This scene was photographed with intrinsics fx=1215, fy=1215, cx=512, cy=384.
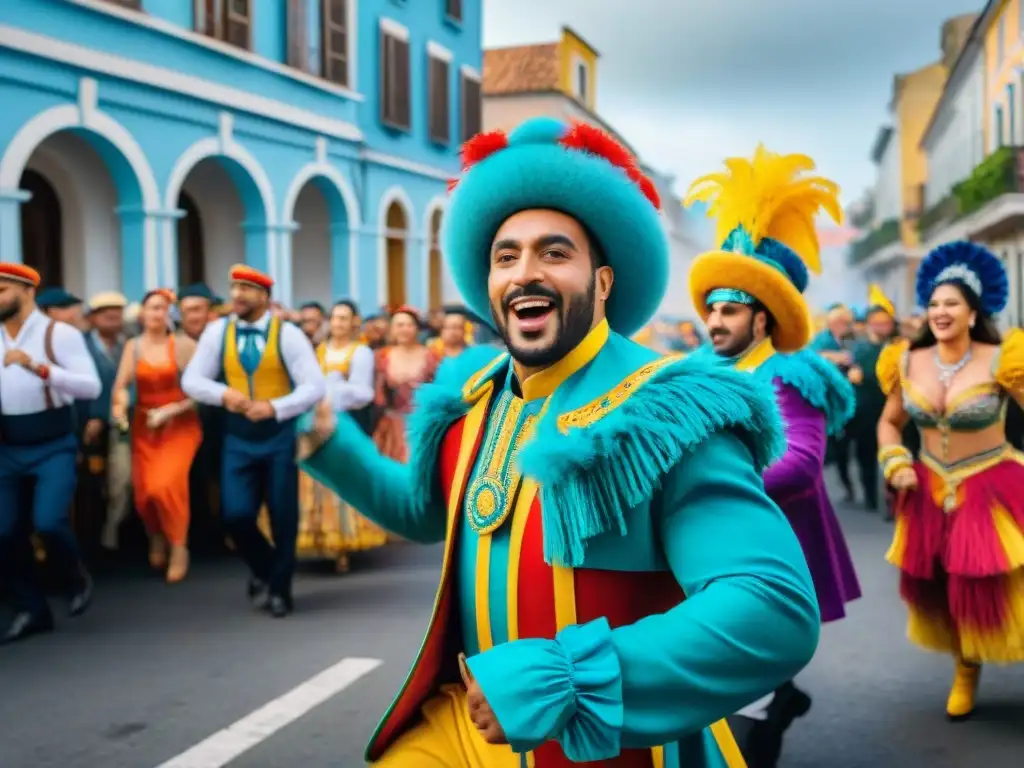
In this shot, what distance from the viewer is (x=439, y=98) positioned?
23859 millimetres

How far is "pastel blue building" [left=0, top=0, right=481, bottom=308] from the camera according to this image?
13.0 meters

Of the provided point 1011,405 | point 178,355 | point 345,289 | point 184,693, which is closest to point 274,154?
point 345,289

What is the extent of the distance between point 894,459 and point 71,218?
38.8ft

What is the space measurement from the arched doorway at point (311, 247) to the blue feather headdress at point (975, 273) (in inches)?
646

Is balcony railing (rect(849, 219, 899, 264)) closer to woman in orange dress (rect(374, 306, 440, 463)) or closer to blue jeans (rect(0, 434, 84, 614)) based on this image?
woman in orange dress (rect(374, 306, 440, 463))

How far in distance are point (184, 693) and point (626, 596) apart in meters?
3.92

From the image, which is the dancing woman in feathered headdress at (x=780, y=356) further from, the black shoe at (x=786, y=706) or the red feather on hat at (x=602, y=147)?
the red feather on hat at (x=602, y=147)

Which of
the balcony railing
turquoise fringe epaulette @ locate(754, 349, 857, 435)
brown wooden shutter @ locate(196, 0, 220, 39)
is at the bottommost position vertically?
turquoise fringe epaulette @ locate(754, 349, 857, 435)

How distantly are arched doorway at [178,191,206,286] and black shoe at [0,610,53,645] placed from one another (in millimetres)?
11349

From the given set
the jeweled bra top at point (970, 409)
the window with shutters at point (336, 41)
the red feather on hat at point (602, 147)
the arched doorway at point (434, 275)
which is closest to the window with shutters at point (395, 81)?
the window with shutters at point (336, 41)

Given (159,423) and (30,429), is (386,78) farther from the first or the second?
(30,429)

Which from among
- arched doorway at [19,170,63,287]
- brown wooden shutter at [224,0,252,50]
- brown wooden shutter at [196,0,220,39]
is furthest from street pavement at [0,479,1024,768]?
brown wooden shutter at [224,0,252,50]

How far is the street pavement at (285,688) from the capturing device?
468cm

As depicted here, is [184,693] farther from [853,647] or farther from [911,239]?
[911,239]
